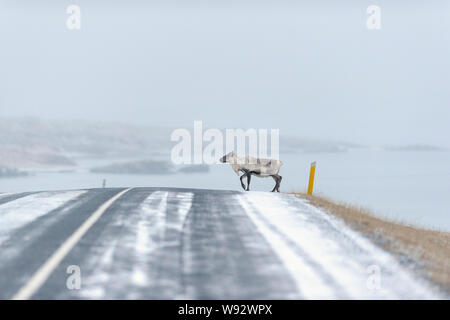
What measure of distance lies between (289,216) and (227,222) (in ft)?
5.83

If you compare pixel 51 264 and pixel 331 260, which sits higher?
pixel 51 264

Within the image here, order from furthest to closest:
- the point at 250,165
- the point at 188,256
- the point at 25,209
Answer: the point at 250,165 < the point at 25,209 < the point at 188,256

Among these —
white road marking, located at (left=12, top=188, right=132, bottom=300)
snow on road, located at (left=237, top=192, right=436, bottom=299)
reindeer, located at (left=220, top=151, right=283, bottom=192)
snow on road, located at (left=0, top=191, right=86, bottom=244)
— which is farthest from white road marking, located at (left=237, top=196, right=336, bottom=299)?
reindeer, located at (left=220, top=151, right=283, bottom=192)

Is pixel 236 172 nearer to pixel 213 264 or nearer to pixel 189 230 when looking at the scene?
pixel 189 230

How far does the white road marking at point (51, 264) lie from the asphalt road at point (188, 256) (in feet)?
0.05

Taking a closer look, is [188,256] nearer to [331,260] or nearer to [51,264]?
[51,264]

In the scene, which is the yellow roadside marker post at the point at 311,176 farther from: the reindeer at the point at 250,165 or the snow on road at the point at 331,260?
the snow on road at the point at 331,260

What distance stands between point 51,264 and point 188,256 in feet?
6.20

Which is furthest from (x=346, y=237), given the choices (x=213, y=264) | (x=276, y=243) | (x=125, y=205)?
(x=125, y=205)

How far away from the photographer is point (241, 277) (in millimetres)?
6695

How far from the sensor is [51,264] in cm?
714

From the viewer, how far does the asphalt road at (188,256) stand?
627 centimetres

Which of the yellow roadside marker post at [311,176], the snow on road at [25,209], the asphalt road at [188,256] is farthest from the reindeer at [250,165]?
the asphalt road at [188,256]

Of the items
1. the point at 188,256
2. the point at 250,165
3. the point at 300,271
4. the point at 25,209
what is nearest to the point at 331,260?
the point at 300,271
